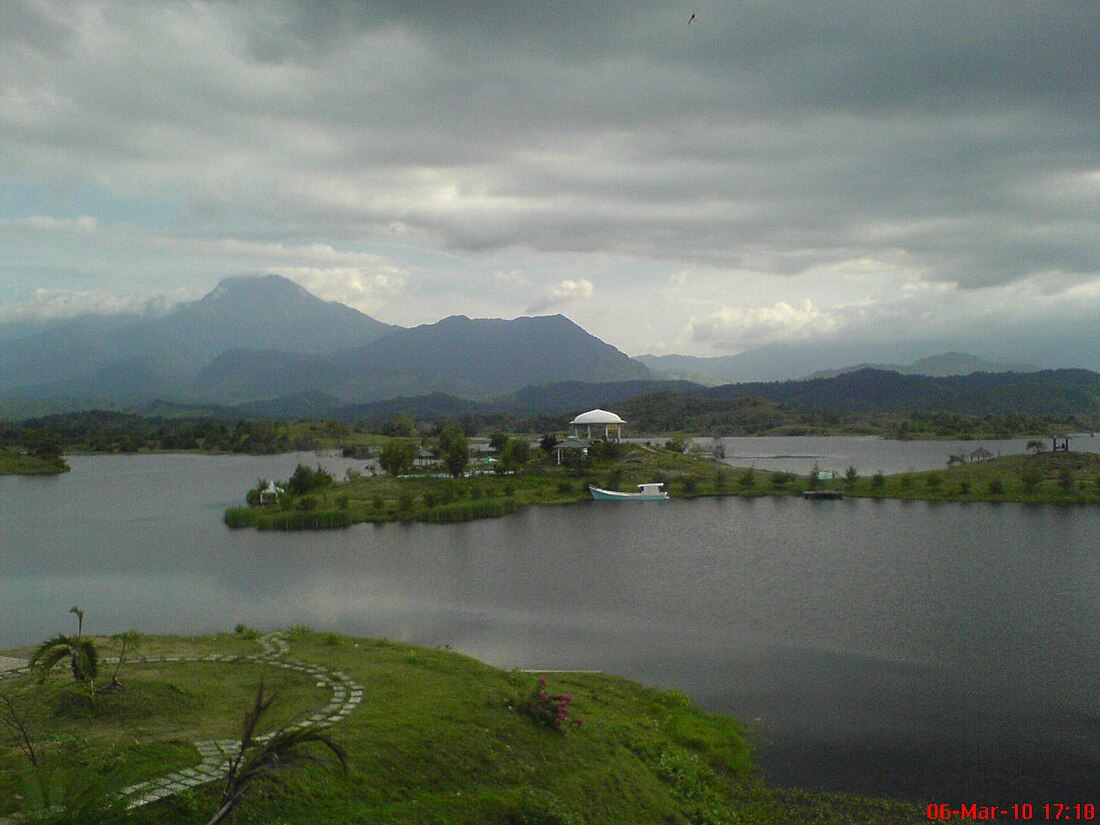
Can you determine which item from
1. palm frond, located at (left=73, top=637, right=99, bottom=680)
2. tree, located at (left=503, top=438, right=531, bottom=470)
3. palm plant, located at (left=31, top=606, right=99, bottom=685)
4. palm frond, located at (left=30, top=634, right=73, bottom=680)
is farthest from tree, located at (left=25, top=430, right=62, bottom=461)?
Answer: palm frond, located at (left=73, top=637, right=99, bottom=680)

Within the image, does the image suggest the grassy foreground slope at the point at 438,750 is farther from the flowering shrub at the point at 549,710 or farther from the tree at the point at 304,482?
the tree at the point at 304,482

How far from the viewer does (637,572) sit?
3173cm

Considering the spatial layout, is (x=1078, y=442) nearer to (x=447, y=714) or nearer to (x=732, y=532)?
(x=732, y=532)

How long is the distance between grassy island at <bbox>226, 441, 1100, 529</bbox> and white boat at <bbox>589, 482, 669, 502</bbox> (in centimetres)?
122

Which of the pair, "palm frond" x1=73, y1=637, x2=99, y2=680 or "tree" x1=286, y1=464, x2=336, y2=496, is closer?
"palm frond" x1=73, y1=637, x2=99, y2=680

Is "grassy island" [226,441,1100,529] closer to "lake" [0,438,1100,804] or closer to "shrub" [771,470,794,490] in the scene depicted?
"shrub" [771,470,794,490]

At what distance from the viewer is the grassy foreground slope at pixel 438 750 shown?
9.18 metres

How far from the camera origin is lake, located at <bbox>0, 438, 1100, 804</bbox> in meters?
15.5

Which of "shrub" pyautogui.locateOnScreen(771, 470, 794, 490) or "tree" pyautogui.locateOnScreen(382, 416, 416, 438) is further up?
"tree" pyautogui.locateOnScreen(382, 416, 416, 438)

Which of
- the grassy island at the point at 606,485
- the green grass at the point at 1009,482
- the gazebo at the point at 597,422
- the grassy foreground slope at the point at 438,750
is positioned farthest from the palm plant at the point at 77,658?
the gazebo at the point at 597,422

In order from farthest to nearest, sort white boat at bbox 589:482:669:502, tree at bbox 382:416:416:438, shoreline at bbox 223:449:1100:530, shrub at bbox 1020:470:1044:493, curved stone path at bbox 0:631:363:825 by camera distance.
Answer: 1. tree at bbox 382:416:416:438
2. white boat at bbox 589:482:669:502
3. shrub at bbox 1020:470:1044:493
4. shoreline at bbox 223:449:1100:530
5. curved stone path at bbox 0:631:363:825

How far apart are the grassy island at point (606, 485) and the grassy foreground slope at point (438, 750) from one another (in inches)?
1334

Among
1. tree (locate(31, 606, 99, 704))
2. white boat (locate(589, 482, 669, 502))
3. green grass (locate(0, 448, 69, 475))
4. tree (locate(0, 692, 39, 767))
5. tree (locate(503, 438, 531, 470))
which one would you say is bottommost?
white boat (locate(589, 482, 669, 502))

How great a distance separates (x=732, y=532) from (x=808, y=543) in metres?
5.24
